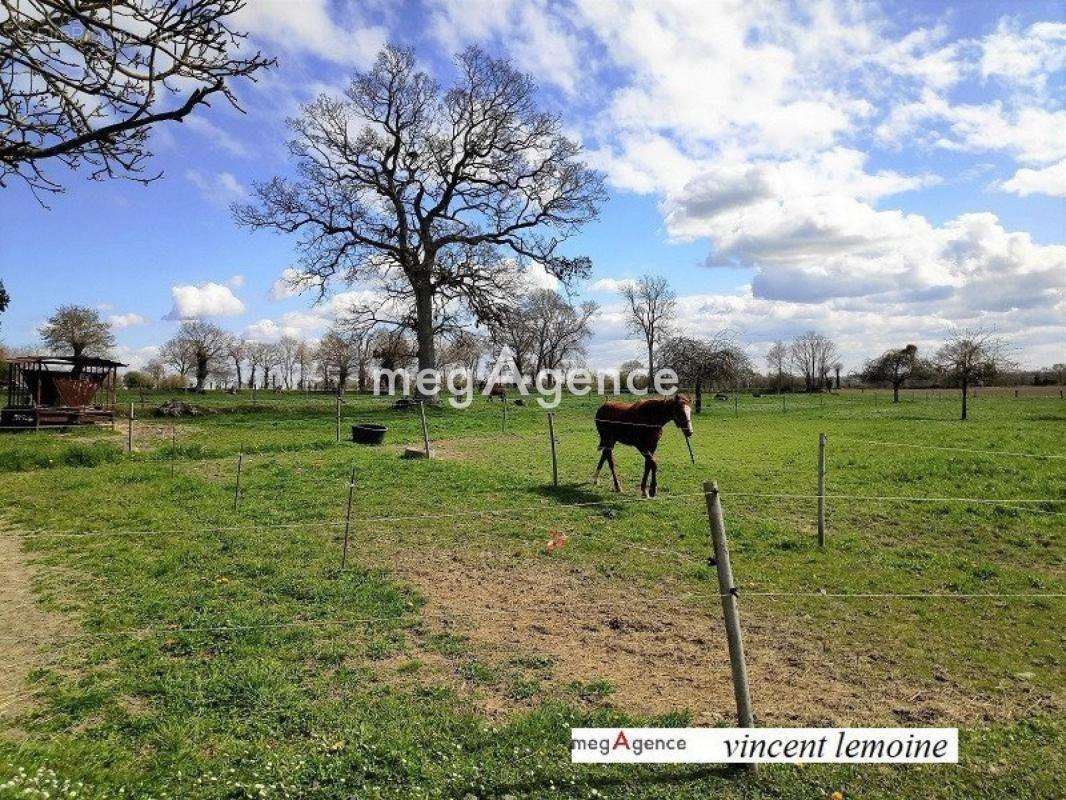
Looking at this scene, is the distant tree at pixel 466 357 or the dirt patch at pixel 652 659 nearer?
the dirt patch at pixel 652 659

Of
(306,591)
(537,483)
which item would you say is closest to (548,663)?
(306,591)

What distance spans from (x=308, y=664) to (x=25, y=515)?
9367 millimetres

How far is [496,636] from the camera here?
617 centimetres

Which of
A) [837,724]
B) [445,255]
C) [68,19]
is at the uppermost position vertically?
[445,255]

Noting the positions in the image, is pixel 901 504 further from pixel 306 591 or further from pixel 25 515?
pixel 25 515

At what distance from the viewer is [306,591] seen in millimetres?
7242

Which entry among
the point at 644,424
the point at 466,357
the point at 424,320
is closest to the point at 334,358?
the point at 466,357

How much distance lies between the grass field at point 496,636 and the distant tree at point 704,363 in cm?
2763

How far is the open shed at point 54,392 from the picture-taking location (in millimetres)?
24969

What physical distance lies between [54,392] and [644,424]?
2676 centimetres

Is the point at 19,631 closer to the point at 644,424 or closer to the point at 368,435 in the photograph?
the point at 644,424

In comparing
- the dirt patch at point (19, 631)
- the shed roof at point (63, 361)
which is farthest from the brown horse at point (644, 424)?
the shed roof at point (63, 361)

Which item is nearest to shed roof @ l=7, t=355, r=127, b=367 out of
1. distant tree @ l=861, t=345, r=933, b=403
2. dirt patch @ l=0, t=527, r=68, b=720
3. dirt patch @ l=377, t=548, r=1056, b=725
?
dirt patch @ l=0, t=527, r=68, b=720

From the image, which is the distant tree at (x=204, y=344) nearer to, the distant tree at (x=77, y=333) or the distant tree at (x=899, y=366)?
the distant tree at (x=77, y=333)
